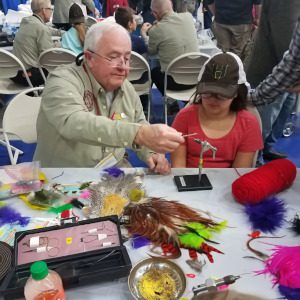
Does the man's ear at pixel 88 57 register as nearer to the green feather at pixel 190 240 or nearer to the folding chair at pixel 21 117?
the folding chair at pixel 21 117

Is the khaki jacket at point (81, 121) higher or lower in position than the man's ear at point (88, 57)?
lower

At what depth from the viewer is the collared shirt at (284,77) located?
211 centimetres

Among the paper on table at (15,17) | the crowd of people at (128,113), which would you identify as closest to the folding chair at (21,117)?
the crowd of people at (128,113)

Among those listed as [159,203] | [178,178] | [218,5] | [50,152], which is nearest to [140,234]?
[159,203]

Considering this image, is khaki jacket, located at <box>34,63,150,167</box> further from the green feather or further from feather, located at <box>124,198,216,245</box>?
the green feather

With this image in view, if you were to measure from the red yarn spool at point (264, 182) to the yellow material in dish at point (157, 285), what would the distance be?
531 millimetres

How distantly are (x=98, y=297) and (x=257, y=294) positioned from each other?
49 cm

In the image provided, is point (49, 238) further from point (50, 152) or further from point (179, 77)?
point (179, 77)

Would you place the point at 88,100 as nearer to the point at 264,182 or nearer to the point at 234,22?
the point at 264,182

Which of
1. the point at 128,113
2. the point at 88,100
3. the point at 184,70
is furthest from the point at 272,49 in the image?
the point at 88,100

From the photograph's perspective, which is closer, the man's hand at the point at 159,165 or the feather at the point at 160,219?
the feather at the point at 160,219

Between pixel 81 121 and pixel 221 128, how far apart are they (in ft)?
2.79

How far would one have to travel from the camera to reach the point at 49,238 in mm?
1211

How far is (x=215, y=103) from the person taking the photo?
1873 millimetres
